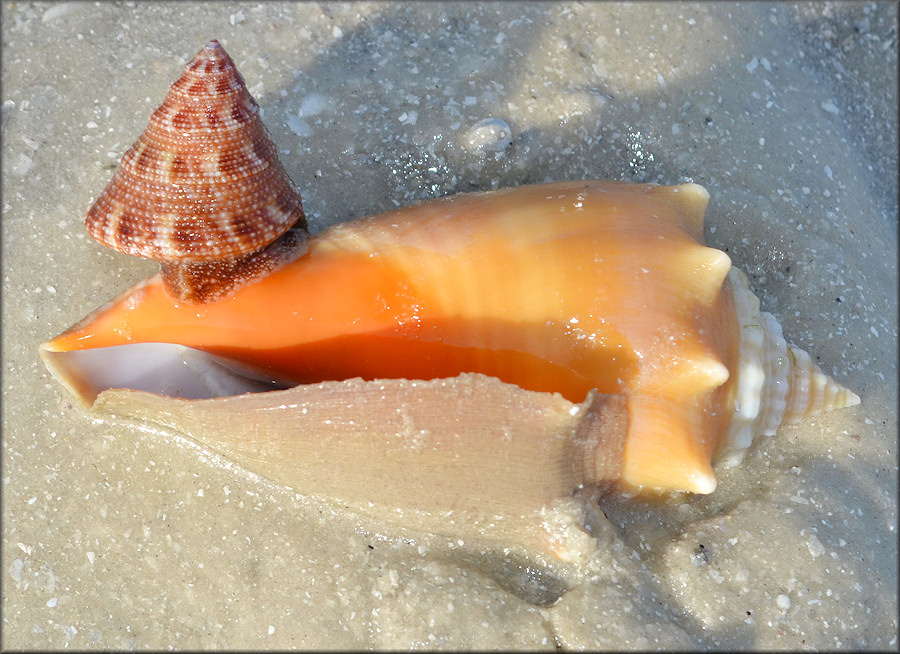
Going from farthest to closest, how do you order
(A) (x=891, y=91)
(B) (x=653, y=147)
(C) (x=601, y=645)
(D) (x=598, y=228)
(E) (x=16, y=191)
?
(A) (x=891, y=91) → (B) (x=653, y=147) → (E) (x=16, y=191) → (D) (x=598, y=228) → (C) (x=601, y=645)

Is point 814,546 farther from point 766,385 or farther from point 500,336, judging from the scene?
point 500,336

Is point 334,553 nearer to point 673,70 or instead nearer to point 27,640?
point 27,640

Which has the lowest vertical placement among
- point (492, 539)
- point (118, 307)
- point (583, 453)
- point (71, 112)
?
point (492, 539)

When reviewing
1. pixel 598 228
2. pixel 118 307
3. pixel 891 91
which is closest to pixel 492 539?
pixel 598 228

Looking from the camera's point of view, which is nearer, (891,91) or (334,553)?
(334,553)

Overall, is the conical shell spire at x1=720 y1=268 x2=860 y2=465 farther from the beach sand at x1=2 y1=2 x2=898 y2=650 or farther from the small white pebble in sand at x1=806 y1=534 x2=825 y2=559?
the small white pebble in sand at x1=806 y1=534 x2=825 y2=559

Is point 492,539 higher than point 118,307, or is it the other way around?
point 118,307

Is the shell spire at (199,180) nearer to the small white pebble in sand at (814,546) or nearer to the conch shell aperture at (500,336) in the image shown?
the conch shell aperture at (500,336)
